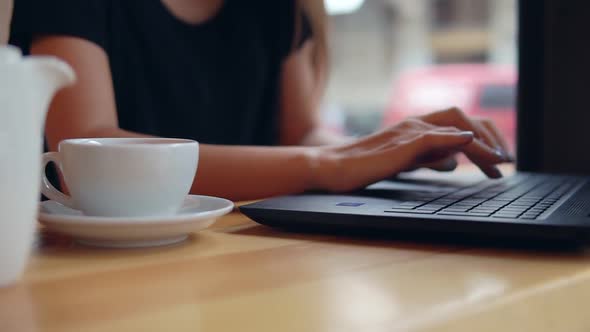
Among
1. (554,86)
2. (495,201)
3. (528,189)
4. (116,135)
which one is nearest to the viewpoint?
(495,201)

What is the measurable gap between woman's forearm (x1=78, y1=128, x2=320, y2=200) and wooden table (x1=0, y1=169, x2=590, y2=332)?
25cm

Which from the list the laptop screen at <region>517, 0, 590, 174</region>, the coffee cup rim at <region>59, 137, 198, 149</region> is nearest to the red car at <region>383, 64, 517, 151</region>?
the laptop screen at <region>517, 0, 590, 174</region>

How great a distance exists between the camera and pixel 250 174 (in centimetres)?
73

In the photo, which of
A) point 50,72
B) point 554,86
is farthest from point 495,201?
point 554,86

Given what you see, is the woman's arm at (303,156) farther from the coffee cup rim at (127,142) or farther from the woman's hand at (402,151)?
the coffee cup rim at (127,142)

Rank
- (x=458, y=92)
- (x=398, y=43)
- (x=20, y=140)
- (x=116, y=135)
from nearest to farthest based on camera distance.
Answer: (x=20, y=140) < (x=116, y=135) < (x=458, y=92) < (x=398, y=43)

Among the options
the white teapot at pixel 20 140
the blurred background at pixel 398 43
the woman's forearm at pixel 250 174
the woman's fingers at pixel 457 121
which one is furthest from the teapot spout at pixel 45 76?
the blurred background at pixel 398 43

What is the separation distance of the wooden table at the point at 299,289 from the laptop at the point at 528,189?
19mm

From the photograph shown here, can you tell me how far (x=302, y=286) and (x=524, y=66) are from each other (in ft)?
3.16

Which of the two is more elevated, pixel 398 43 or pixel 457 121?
pixel 398 43

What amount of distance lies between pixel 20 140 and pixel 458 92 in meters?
4.02

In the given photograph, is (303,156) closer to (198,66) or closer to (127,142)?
(127,142)

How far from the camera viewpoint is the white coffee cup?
1.47ft

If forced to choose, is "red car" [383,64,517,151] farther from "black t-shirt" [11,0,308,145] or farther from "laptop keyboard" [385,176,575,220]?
"laptop keyboard" [385,176,575,220]
